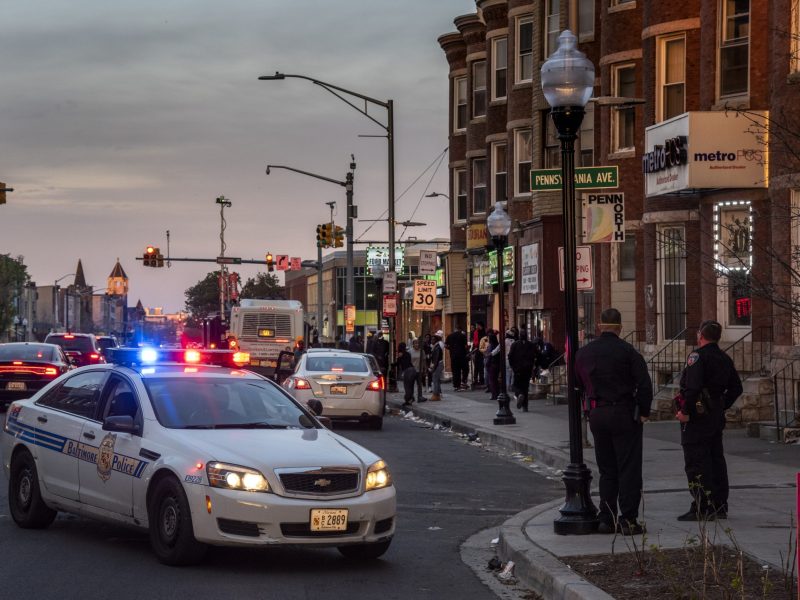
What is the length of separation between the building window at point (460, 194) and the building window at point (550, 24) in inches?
509

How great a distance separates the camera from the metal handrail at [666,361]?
1049 inches

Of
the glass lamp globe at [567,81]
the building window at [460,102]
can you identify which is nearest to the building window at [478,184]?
the building window at [460,102]

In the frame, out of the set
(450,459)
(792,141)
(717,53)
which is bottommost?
(450,459)

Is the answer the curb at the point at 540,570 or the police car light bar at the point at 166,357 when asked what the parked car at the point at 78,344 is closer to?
the police car light bar at the point at 166,357

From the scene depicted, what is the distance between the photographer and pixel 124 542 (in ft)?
37.2

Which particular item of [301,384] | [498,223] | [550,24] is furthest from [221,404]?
[550,24]

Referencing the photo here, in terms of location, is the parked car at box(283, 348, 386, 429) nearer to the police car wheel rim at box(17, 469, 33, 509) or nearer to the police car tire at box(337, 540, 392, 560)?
the police car wheel rim at box(17, 469, 33, 509)

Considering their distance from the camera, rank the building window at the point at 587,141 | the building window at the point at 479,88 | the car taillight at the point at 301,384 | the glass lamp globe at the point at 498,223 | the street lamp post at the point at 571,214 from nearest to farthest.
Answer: the street lamp post at the point at 571,214
the car taillight at the point at 301,384
the glass lamp globe at the point at 498,223
the building window at the point at 587,141
the building window at the point at 479,88

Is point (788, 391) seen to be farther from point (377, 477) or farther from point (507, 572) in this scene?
point (377, 477)

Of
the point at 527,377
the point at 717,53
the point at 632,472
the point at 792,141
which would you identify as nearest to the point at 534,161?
the point at 527,377

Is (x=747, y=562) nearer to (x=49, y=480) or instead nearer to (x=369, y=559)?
(x=369, y=559)

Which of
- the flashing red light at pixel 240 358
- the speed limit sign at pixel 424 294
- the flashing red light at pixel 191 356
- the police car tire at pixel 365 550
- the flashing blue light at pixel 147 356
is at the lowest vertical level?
the police car tire at pixel 365 550

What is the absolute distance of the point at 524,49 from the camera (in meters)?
39.7

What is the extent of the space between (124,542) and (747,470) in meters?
8.33
